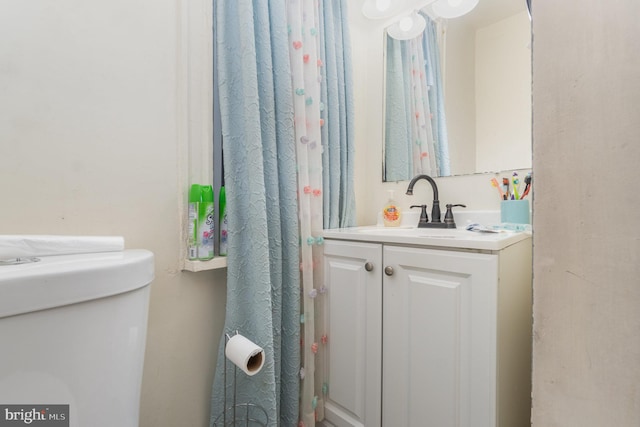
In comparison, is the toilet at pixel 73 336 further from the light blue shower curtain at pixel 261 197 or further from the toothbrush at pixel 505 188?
the toothbrush at pixel 505 188

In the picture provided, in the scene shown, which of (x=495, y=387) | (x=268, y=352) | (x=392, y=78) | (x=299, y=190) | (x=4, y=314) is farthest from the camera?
(x=392, y=78)

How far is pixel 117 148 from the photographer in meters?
0.75

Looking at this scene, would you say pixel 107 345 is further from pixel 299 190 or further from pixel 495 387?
pixel 495 387

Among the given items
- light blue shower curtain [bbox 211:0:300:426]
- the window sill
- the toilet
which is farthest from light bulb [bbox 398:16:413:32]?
the toilet

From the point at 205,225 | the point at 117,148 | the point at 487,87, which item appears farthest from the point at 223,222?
the point at 487,87

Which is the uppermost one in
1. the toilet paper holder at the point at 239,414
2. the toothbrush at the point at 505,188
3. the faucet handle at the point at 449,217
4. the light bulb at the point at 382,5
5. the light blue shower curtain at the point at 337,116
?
the light bulb at the point at 382,5

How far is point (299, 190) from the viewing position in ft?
3.24

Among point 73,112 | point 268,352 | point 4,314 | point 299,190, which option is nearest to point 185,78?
point 73,112

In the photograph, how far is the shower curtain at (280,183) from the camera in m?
0.82

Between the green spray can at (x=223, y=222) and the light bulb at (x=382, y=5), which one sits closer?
the green spray can at (x=223, y=222)

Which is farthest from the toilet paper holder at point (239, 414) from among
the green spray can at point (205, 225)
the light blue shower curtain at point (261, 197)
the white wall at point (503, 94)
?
the white wall at point (503, 94)

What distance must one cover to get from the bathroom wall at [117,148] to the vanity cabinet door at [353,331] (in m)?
0.37

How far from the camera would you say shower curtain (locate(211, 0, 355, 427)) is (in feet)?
2.70

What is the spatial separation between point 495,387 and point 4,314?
89 cm
